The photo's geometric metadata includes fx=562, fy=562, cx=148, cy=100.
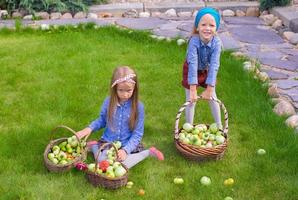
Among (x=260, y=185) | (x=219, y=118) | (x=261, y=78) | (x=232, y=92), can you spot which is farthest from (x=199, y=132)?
(x=261, y=78)

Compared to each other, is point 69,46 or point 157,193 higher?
Answer: point 69,46

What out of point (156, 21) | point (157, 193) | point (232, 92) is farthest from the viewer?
point (156, 21)

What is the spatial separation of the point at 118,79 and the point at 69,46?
3018 millimetres

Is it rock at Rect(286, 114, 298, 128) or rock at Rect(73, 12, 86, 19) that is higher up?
rock at Rect(73, 12, 86, 19)

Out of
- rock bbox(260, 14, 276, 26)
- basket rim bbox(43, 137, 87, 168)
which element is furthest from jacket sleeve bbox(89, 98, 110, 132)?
rock bbox(260, 14, 276, 26)

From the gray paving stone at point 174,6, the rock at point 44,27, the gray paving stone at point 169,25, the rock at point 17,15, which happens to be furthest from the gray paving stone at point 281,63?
the rock at point 17,15

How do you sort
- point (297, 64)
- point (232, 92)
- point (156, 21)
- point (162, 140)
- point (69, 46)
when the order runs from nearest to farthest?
point (162, 140)
point (232, 92)
point (297, 64)
point (69, 46)
point (156, 21)

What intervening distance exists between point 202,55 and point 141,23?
12.5 feet

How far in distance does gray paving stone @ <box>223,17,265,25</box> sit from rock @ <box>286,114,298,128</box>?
142 inches

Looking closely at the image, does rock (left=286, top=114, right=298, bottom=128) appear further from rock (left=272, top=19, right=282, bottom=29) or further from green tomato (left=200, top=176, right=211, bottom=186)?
rock (left=272, top=19, right=282, bottom=29)

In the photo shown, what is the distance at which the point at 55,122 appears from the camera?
4848 millimetres

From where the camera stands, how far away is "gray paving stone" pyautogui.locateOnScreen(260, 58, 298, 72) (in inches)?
249

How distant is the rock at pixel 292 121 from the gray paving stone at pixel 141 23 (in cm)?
340

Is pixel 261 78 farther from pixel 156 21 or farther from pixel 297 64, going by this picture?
pixel 156 21
